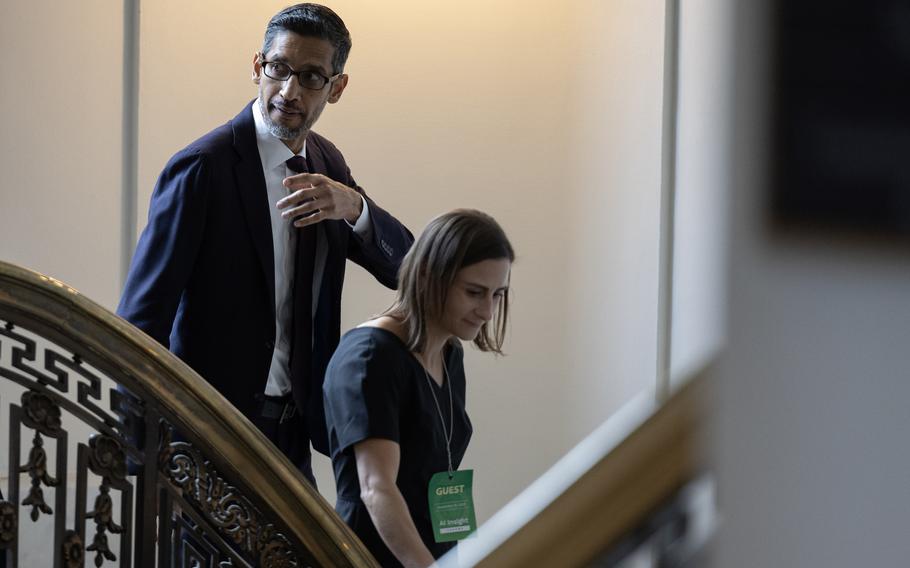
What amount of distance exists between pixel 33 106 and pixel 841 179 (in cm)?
533

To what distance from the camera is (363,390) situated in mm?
2643

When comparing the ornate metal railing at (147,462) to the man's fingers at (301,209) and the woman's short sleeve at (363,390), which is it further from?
the man's fingers at (301,209)

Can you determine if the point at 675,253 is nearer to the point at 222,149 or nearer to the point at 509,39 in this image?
the point at 509,39

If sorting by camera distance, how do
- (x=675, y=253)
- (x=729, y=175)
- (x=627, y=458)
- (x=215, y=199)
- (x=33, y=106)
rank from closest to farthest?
(x=729, y=175)
(x=627, y=458)
(x=215, y=199)
(x=33, y=106)
(x=675, y=253)

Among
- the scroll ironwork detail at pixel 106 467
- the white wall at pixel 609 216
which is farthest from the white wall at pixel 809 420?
the white wall at pixel 609 216

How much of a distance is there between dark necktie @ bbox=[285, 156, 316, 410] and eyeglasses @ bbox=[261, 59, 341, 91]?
35cm

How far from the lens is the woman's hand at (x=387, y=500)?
2.61 meters

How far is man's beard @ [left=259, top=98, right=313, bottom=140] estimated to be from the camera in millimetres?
3074

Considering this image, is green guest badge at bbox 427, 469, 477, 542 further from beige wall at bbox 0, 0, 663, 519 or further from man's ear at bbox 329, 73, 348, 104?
beige wall at bbox 0, 0, 663, 519

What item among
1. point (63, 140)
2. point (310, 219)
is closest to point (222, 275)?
point (310, 219)

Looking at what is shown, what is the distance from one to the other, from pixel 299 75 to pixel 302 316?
599 mm

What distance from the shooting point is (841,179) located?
0.32 meters

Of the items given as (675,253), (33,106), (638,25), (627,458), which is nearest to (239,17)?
(33,106)

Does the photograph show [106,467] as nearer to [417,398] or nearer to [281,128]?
[417,398]
